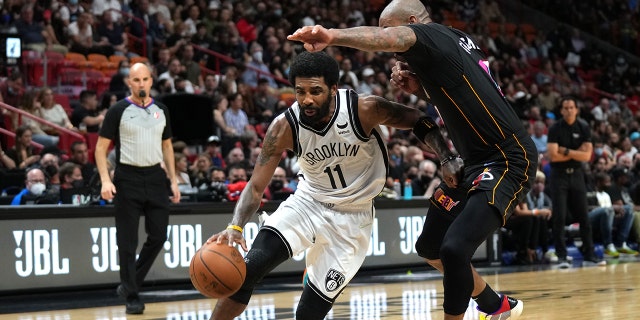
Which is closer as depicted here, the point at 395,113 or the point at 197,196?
the point at 395,113

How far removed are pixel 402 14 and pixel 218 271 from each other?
1688 mm

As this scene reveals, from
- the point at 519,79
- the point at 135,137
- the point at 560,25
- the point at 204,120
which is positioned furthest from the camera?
the point at 560,25

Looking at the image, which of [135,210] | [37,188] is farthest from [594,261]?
[37,188]

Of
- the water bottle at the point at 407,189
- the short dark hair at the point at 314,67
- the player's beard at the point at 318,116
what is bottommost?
the water bottle at the point at 407,189

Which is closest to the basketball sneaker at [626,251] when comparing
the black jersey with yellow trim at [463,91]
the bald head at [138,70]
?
the bald head at [138,70]

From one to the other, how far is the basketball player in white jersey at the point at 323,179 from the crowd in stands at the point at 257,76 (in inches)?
230

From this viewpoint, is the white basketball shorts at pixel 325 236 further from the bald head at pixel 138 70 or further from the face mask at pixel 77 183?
the face mask at pixel 77 183

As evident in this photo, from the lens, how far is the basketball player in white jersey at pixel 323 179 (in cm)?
539

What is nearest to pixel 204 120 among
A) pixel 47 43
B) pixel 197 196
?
pixel 47 43

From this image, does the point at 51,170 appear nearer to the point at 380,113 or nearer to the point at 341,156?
the point at 341,156

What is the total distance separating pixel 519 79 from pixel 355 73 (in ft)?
16.9

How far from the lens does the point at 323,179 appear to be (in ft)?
18.8

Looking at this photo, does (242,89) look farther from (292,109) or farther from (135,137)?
(292,109)

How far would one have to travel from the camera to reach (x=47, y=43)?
15.4 m
